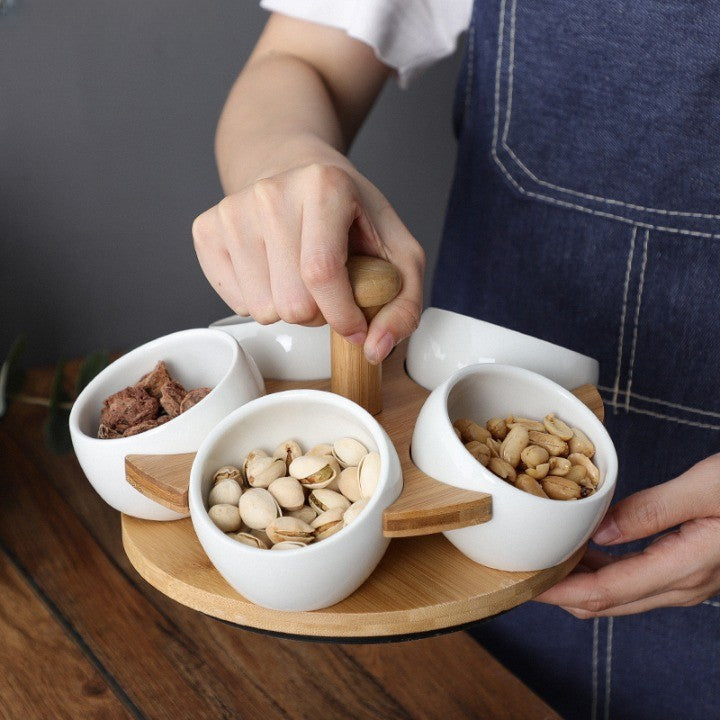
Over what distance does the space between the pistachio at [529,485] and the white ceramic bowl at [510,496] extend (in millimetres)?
24

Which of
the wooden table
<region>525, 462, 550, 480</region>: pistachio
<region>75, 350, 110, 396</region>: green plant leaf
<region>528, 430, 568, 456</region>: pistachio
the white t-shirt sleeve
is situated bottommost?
the wooden table

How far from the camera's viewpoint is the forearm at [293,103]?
28.0 inches

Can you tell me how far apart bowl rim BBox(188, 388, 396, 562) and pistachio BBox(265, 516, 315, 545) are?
12 mm

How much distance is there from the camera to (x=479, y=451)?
494 millimetres

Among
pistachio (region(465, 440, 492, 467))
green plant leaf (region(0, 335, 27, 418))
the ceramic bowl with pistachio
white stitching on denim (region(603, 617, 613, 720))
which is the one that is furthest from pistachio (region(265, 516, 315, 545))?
white stitching on denim (region(603, 617, 613, 720))

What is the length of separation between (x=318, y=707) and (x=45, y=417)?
52 centimetres

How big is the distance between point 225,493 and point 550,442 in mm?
197

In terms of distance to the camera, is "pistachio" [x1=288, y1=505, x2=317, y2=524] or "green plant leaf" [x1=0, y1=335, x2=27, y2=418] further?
"green plant leaf" [x1=0, y1=335, x2=27, y2=418]

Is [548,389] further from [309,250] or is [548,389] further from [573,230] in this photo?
[573,230]

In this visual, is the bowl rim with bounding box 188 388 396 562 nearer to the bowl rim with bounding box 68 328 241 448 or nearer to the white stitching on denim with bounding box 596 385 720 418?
the bowl rim with bounding box 68 328 241 448

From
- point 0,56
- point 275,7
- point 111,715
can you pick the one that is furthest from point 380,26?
point 111,715

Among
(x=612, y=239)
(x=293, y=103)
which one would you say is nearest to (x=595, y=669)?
(x=612, y=239)

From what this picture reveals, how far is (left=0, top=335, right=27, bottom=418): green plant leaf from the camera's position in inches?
32.6

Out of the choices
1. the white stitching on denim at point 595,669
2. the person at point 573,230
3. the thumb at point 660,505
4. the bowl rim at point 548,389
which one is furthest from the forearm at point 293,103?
the white stitching on denim at point 595,669
